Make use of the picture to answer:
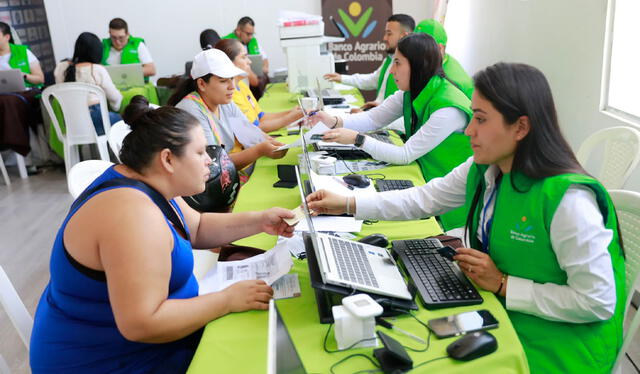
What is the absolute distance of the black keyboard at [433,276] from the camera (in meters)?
1.31

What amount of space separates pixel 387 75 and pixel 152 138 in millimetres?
3281

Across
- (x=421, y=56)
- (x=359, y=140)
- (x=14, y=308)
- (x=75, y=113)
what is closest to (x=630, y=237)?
(x=359, y=140)

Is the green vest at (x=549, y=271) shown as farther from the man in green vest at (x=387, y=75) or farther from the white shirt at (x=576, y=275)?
the man in green vest at (x=387, y=75)

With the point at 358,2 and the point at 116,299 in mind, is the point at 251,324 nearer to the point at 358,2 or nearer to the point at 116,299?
the point at 116,299

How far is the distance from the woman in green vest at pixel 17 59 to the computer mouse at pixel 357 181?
4.59 m

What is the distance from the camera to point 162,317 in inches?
48.9

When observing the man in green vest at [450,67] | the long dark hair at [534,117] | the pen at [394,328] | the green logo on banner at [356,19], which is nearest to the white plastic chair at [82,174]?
the pen at [394,328]

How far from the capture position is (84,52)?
183 inches

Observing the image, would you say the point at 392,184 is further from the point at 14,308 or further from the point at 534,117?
the point at 14,308

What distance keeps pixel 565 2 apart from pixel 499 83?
2.21 metres

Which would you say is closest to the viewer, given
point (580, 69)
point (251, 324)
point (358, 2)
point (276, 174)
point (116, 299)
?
point (116, 299)

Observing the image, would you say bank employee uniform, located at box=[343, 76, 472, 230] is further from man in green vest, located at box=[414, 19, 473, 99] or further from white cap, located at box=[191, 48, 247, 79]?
white cap, located at box=[191, 48, 247, 79]

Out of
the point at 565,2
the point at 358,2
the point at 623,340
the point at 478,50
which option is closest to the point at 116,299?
the point at 623,340

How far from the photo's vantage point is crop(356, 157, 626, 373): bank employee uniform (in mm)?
1247
